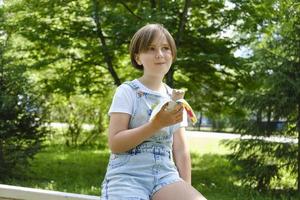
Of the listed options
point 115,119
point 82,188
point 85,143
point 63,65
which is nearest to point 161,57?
point 115,119

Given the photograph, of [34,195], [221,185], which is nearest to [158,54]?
[34,195]

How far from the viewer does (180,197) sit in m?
2.02

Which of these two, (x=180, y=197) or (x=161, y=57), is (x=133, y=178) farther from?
(x=161, y=57)

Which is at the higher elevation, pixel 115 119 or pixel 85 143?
pixel 115 119

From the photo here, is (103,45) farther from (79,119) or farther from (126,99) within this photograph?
(79,119)

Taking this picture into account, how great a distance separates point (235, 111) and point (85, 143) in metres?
6.87

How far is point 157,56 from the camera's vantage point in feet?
6.95

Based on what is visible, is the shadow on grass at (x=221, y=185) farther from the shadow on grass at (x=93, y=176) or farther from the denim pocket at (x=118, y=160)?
the denim pocket at (x=118, y=160)

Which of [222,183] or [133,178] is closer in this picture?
[133,178]

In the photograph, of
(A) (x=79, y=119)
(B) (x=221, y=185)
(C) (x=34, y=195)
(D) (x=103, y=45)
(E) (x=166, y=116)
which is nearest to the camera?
(E) (x=166, y=116)

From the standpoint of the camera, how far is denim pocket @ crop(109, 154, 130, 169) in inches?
82.2

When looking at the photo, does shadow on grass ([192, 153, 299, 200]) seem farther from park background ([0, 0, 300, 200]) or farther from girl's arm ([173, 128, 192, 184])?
girl's arm ([173, 128, 192, 184])

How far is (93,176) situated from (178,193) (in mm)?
6527

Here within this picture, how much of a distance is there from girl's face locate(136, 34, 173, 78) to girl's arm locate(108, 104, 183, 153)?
0.24 meters
